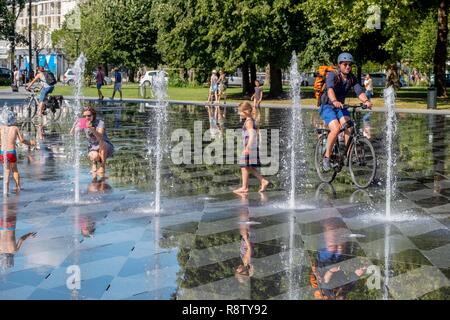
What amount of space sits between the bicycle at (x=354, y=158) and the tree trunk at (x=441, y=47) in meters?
28.5

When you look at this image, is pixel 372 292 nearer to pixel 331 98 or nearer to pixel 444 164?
pixel 331 98

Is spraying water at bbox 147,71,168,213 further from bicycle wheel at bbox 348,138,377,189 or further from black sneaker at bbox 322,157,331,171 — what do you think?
bicycle wheel at bbox 348,138,377,189

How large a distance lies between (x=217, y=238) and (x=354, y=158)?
4300 millimetres

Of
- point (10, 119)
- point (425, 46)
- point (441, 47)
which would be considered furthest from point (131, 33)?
point (10, 119)

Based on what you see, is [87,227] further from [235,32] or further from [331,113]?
[235,32]

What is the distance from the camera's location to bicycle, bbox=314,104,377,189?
1107cm

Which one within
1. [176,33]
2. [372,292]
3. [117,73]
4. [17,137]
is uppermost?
[176,33]

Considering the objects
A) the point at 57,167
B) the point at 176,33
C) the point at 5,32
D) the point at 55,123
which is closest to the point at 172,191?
the point at 57,167

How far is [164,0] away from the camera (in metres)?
52.2

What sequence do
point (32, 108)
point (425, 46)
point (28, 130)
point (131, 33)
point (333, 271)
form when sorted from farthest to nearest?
1. point (131, 33)
2. point (425, 46)
3. point (32, 108)
4. point (28, 130)
5. point (333, 271)

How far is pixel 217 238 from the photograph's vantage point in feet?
25.1

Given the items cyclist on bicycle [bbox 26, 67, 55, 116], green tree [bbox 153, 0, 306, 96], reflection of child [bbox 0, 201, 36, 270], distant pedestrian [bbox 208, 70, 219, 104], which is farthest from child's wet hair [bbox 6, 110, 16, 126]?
green tree [bbox 153, 0, 306, 96]

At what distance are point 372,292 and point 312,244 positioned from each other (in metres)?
1.70

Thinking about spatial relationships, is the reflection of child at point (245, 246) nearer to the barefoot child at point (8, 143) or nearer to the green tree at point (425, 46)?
the barefoot child at point (8, 143)
